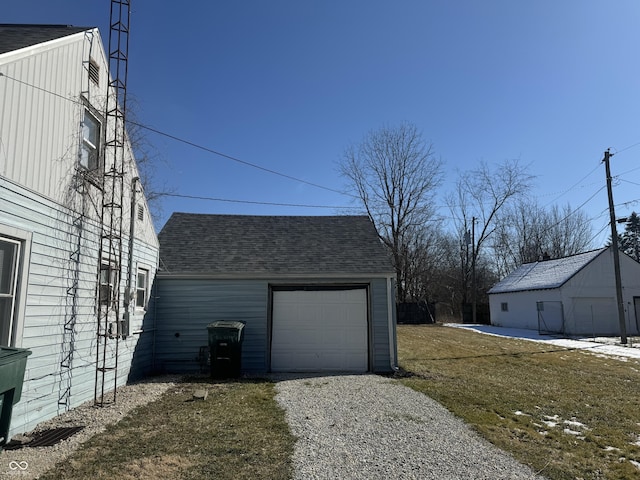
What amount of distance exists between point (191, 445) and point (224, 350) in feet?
16.6

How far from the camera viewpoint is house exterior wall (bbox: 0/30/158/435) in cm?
544

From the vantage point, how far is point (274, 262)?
11.8 meters

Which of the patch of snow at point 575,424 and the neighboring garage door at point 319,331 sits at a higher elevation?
the neighboring garage door at point 319,331

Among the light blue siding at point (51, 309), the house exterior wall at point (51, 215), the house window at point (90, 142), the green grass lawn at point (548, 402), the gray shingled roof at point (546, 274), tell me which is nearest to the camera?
the green grass lawn at point (548, 402)

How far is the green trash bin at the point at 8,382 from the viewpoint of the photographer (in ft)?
13.7

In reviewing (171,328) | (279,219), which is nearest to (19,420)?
(171,328)

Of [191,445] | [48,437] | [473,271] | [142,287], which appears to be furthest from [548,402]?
[473,271]

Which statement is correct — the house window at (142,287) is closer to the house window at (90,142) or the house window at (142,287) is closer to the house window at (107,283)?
the house window at (107,283)

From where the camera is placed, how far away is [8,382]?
4.30m

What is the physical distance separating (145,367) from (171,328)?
1.12 m

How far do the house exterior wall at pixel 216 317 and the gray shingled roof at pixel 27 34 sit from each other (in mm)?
5901

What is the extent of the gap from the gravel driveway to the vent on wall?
6.28m

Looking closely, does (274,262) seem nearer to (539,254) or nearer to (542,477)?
(542,477)

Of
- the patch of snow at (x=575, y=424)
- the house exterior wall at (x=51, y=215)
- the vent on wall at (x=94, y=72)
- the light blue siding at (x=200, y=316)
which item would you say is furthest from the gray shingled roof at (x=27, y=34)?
the patch of snow at (x=575, y=424)
